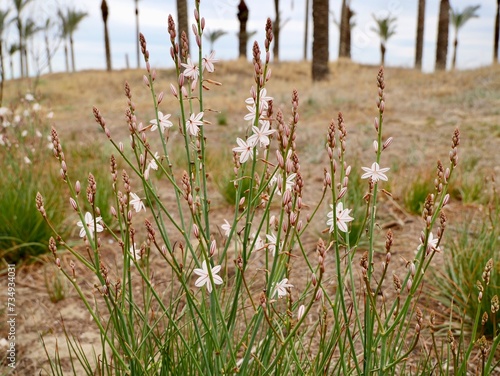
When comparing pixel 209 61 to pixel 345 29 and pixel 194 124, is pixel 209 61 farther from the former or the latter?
pixel 345 29

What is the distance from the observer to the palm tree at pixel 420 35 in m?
20.3

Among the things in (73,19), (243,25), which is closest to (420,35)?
(243,25)

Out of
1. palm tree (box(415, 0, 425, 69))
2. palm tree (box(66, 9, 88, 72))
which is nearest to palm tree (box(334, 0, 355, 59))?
palm tree (box(415, 0, 425, 69))

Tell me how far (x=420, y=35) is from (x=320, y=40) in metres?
8.48

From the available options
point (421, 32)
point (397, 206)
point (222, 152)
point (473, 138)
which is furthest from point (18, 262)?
point (421, 32)

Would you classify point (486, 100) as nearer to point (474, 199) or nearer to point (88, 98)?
point (474, 199)

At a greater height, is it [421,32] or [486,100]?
[421,32]

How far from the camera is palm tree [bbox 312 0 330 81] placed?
1403 centimetres

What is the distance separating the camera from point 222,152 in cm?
714

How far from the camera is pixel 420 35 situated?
21.0 meters

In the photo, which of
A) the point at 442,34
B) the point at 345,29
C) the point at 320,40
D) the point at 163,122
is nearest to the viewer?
the point at 163,122

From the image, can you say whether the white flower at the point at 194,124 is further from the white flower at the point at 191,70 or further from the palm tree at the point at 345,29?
the palm tree at the point at 345,29

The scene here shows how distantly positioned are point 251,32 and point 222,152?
22.4m

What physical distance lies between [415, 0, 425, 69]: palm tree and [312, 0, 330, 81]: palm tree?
763cm
